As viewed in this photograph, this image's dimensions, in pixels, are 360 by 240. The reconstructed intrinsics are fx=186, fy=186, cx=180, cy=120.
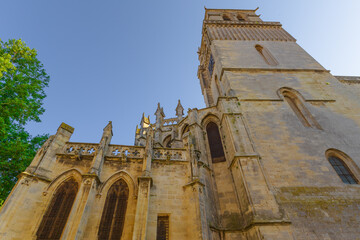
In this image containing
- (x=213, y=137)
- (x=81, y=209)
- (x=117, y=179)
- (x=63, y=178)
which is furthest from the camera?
(x=213, y=137)

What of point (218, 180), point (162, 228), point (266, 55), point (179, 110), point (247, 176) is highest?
point (179, 110)

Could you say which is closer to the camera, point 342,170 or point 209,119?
point 342,170

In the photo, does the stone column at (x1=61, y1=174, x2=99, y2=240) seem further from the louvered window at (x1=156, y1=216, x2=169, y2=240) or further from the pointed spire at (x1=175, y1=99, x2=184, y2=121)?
the pointed spire at (x1=175, y1=99, x2=184, y2=121)

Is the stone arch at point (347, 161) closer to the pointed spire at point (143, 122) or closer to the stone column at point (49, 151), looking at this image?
the stone column at point (49, 151)

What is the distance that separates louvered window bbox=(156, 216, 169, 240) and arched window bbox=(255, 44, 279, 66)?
45.8ft

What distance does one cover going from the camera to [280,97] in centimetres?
1184

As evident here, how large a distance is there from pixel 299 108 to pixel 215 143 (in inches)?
231

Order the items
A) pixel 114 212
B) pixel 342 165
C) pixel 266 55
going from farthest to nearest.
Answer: pixel 266 55
pixel 342 165
pixel 114 212

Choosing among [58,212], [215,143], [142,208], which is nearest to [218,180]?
[215,143]

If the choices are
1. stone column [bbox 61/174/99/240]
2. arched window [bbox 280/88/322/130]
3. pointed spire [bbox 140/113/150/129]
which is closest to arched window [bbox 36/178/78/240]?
stone column [bbox 61/174/99/240]

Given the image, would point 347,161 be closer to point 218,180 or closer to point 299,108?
point 299,108

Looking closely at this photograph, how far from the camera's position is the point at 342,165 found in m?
8.90

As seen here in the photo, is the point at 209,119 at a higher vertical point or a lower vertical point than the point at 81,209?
higher

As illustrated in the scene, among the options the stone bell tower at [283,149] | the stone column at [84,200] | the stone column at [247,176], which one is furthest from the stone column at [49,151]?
the stone column at [247,176]
